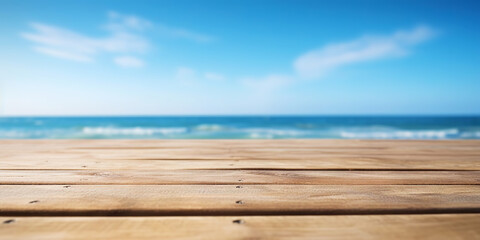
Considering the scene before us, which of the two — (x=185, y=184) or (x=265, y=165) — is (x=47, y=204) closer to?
(x=185, y=184)

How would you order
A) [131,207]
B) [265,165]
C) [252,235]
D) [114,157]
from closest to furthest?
[252,235] → [131,207] → [265,165] → [114,157]

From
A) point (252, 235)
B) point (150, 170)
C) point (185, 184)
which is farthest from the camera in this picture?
point (150, 170)

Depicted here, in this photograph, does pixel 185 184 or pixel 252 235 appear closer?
pixel 252 235

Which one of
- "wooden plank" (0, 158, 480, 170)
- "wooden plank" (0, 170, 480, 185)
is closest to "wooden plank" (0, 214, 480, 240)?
"wooden plank" (0, 170, 480, 185)

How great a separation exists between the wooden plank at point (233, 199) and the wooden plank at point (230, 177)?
47 millimetres

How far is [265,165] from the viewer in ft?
3.60

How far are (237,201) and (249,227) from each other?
5.3 inches

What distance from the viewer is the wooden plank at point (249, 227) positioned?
469 mm

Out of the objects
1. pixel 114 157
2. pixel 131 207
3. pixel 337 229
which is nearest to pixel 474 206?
pixel 337 229

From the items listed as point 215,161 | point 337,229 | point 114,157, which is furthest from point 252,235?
point 114,157

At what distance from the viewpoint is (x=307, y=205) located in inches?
23.6

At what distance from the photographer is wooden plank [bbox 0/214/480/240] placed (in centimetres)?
47

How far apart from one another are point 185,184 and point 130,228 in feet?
0.95

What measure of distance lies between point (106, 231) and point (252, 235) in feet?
0.86
